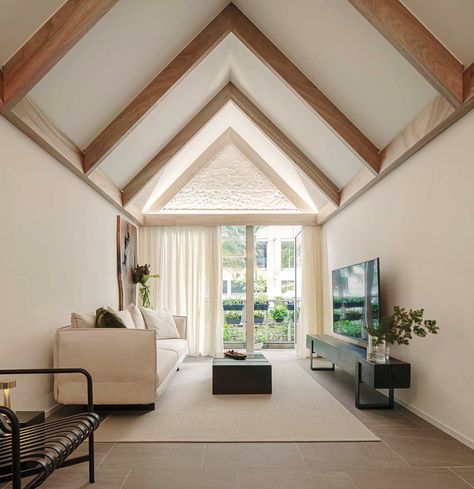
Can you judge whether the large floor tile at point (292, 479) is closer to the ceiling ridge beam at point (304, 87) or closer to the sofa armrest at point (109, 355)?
the sofa armrest at point (109, 355)

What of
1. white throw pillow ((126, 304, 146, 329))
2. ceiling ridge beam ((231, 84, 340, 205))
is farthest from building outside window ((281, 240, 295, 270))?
white throw pillow ((126, 304, 146, 329))

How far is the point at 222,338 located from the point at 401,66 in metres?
5.14

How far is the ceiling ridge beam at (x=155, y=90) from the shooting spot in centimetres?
470

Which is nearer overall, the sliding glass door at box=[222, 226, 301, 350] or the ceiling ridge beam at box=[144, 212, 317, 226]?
the ceiling ridge beam at box=[144, 212, 317, 226]

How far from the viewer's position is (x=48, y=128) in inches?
153

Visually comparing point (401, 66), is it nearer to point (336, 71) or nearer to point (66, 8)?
point (336, 71)

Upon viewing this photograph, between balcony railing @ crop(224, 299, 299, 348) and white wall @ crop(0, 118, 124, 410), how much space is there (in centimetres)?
333

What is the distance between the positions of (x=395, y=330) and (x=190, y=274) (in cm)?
433

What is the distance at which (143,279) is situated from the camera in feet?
24.0

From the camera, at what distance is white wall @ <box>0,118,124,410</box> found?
11.0 feet

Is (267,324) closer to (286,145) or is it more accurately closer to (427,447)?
(286,145)

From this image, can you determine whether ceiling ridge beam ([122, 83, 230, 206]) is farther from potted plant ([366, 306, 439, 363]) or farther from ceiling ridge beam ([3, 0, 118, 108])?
potted plant ([366, 306, 439, 363])

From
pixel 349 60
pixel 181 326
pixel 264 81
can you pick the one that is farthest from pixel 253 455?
pixel 264 81

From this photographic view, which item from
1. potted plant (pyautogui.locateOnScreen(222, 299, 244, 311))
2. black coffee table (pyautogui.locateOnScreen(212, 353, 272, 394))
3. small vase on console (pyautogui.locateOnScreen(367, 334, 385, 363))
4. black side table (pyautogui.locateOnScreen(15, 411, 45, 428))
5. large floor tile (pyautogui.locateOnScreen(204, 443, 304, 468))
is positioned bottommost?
large floor tile (pyautogui.locateOnScreen(204, 443, 304, 468))
